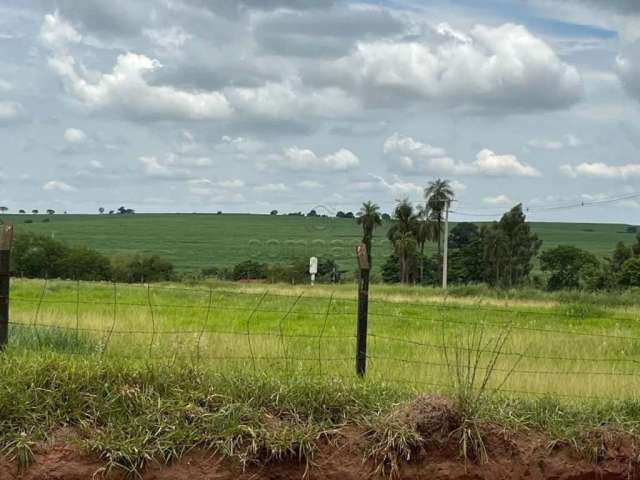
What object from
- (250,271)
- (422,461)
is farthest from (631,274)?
(422,461)

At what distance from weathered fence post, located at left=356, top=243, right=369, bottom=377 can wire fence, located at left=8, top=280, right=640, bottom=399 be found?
0.24 m

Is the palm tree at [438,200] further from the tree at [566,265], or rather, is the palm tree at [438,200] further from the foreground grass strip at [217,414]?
the foreground grass strip at [217,414]

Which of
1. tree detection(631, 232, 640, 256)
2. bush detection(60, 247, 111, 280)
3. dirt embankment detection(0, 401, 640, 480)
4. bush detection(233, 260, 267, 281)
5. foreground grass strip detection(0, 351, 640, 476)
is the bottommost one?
bush detection(233, 260, 267, 281)

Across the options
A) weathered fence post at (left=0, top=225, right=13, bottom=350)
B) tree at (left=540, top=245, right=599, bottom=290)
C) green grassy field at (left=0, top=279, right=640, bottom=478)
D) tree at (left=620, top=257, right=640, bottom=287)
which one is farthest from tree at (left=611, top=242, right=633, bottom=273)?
weathered fence post at (left=0, top=225, right=13, bottom=350)

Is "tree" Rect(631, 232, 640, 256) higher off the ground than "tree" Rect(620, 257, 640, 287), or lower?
higher

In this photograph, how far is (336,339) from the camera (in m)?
13.9

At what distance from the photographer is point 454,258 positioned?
77.9 metres

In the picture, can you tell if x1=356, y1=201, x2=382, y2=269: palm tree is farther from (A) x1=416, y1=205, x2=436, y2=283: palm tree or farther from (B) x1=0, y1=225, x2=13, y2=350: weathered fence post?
(B) x1=0, y1=225, x2=13, y2=350: weathered fence post

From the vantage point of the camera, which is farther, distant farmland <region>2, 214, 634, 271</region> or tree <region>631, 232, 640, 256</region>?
tree <region>631, 232, 640, 256</region>

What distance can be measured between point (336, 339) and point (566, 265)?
59163 mm

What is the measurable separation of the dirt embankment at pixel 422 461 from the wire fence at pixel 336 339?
75 centimetres

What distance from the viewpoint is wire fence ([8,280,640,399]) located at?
791cm

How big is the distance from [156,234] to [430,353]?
109505mm

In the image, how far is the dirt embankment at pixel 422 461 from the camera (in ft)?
18.0
